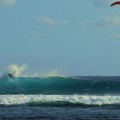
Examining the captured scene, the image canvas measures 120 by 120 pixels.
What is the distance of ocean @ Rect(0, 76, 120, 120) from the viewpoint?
29.8 meters

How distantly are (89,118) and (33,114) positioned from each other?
333 cm

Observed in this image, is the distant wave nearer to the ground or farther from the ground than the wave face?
nearer to the ground


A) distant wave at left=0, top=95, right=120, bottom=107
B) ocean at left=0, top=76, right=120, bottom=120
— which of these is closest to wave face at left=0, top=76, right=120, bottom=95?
ocean at left=0, top=76, right=120, bottom=120

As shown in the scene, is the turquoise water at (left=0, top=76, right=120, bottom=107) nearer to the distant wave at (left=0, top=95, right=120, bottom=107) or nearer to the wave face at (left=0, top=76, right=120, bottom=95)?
the wave face at (left=0, top=76, right=120, bottom=95)

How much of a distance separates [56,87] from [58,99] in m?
16.4

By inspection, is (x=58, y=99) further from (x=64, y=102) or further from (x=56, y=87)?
(x=56, y=87)

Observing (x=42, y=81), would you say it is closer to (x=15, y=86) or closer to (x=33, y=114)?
(x=15, y=86)

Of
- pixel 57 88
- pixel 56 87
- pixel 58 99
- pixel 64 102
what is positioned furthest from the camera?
pixel 56 87

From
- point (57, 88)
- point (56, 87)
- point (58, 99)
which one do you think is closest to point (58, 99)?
point (58, 99)

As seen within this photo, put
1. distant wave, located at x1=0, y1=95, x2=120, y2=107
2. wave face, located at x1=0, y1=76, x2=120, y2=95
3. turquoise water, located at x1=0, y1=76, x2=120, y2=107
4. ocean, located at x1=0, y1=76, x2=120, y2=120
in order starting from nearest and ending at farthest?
1. ocean, located at x1=0, y1=76, x2=120, y2=120
2. distant wave, located at x1=0, y1=95, x2=120, y2=107
3. turquoise water, located at x1=0, y1=76, x2=120, y2=107
4. wave face, located at x1=0, y1=76, x2=120, y2=95

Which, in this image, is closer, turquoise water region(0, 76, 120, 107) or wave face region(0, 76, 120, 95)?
turquoise water region(0, 76, 120, 107)

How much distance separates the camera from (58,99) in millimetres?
43875

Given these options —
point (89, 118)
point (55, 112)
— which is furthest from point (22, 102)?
point (89, 118)

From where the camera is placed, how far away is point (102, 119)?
28.0 m
